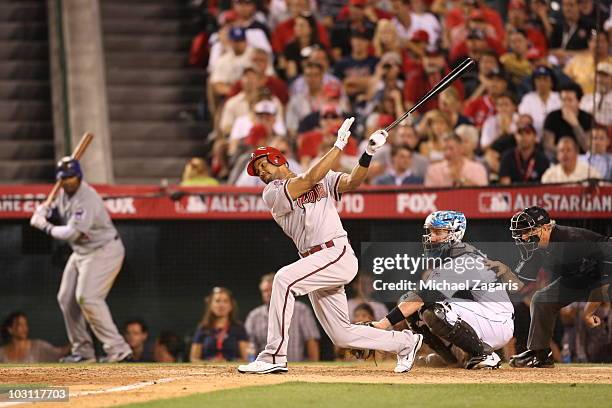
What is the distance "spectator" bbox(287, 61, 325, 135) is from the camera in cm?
1412

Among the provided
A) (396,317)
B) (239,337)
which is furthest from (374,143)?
(239,337)

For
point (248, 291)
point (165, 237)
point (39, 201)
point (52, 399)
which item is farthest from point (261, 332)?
point (52, 399)

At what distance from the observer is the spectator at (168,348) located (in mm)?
12305

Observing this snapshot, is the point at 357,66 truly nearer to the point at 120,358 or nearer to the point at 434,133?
the point at 434,133

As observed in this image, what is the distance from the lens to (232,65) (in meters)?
14.6

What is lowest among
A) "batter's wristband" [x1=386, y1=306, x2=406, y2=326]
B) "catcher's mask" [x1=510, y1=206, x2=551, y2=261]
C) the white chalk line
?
the white chalk line

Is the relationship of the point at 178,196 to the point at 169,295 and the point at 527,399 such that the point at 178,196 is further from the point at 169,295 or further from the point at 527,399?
the point at 527,399

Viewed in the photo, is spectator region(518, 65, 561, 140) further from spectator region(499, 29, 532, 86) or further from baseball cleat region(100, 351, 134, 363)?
baseball cleat region(100, 351, 134, 363)

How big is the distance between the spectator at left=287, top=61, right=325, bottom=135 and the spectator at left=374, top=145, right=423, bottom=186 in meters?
1.58

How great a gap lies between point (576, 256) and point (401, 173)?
3.43 metres

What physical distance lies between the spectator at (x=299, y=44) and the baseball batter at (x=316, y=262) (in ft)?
20.1

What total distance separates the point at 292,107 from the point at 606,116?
11.9 ft

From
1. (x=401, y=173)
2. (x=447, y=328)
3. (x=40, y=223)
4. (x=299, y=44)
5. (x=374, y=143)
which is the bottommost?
(x=447, y=328)

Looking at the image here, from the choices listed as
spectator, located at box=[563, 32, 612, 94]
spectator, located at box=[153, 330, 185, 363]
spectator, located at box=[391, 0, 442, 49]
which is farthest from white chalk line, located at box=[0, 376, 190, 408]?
spectator, located at box=[391, 0, 442, 49]
